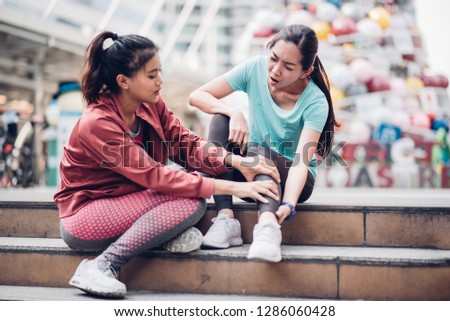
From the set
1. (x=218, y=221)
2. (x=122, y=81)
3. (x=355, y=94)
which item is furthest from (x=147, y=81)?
(x=355, y=94)

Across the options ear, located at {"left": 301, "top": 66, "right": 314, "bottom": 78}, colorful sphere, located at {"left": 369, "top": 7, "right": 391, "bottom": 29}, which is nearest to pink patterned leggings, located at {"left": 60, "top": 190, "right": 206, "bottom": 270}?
ear, located at {"left": 301, "top": 66, "right": 314, "bottom": 78}

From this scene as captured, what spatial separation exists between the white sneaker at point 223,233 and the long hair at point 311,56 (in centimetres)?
57

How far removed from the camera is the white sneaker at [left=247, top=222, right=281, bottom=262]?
1.88 meters

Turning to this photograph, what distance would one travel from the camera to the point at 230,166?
89.3 inches

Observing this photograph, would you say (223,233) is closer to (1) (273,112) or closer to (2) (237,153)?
(2) (237,153)

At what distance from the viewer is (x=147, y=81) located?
2.04 metres

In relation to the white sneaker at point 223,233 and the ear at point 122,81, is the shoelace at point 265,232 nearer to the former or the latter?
the white sneaker at point 223,233

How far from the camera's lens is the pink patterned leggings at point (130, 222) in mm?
1963

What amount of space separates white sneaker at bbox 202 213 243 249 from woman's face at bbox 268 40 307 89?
0.66 meters

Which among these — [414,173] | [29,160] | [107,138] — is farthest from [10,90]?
[107,138]

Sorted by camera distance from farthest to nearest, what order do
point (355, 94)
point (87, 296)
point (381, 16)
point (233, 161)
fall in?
point (381, 16) → point (355, 94) → point (233, 161) → point (87, 296)

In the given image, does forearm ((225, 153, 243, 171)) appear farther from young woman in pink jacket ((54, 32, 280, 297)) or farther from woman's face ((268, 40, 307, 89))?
woman's face ((268, 40, 307, 89))

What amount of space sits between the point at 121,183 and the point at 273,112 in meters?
0.77
